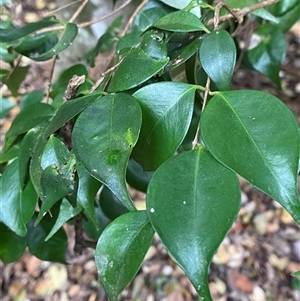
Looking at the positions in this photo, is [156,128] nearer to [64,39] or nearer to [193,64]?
[193,64]

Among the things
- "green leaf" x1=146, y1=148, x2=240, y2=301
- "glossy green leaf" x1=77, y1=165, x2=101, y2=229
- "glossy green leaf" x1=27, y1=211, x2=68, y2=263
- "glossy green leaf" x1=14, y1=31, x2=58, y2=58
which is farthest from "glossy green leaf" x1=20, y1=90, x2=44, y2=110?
"green leaf" x1=146, y1=148, x2=240, y2=301

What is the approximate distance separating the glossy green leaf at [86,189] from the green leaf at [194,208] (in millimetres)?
124

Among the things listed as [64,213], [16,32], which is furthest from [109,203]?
[16,32]

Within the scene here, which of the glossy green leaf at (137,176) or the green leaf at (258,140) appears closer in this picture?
the green leaf at (258,140)

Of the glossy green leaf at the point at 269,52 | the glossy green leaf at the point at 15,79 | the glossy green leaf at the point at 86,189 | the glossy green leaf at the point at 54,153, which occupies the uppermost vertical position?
the glossy green leaf at the point at 54,153

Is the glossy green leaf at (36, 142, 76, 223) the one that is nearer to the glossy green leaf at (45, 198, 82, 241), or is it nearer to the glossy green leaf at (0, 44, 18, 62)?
the glossy green leaf at (45, 198, 82, 241)

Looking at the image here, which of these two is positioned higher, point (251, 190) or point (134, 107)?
point (134, 107)

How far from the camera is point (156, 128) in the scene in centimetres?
39

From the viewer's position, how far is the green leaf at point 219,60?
403 millimetres

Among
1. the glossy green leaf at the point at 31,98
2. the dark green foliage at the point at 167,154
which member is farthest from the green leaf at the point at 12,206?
the glossy green leaf at the point at 31,98

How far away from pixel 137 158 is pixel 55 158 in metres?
0.08

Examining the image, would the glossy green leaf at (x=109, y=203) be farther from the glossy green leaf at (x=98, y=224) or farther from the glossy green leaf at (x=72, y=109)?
the glossy green leaf at (x=72, y=109)

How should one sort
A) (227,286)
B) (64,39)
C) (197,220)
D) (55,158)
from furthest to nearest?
(227,286)
(64,39)
(55,158)
(197,220)

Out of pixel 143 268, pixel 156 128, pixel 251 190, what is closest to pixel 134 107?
pixel 156 128
